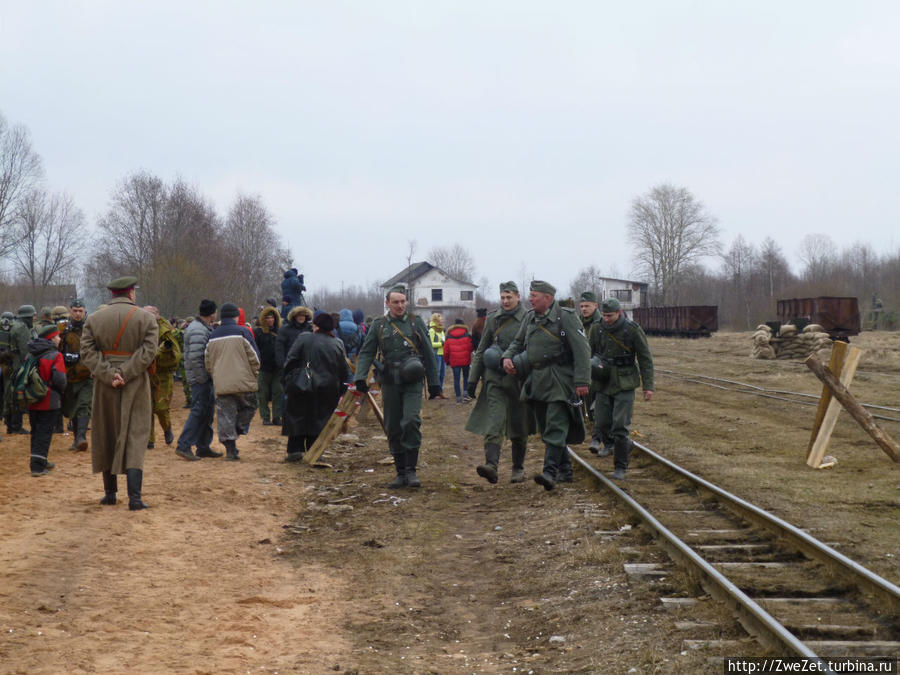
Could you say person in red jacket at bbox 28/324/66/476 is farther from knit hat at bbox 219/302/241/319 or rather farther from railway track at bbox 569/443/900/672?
railway track at bbox 569/443/900/672

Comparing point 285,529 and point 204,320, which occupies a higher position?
point 204,320

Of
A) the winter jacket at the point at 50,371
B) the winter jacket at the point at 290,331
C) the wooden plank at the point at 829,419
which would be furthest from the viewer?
the winter jacket at the point at 290,331

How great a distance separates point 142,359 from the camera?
7852mm

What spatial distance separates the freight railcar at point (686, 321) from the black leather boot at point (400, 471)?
47251mm

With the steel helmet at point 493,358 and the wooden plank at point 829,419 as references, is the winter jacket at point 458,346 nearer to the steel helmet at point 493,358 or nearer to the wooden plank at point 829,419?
the wooden plank at point 829,419

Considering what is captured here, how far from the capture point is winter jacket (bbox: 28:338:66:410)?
10.0m

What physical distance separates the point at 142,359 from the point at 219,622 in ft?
10.1

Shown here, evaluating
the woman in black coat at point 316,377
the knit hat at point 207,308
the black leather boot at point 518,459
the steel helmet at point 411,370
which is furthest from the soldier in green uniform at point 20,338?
the black leather boot at point 518,459

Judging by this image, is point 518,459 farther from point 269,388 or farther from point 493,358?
point 269,388

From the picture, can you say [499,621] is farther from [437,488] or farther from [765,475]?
[765,475]

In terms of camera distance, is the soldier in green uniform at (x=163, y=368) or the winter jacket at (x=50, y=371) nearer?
the winter jacket at (x=50, y=371)

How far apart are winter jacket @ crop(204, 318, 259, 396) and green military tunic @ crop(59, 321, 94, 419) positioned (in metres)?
1.60

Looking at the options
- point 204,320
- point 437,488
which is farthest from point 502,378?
point 204,320

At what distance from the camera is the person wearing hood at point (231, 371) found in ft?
36.4
